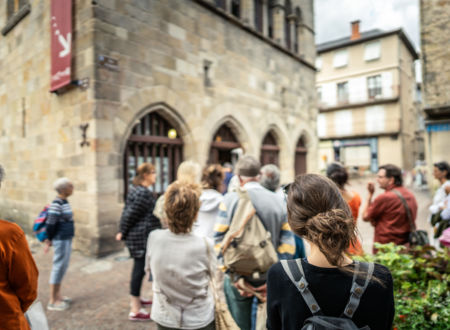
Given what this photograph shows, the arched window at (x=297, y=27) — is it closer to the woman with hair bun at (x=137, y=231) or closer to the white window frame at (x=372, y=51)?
the woman with hair bun at (x=137, y=231)

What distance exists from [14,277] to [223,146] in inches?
279

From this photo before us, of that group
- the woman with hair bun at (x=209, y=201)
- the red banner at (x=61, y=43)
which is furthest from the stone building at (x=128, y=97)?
the woman with hair bun at (x=209, y=201)

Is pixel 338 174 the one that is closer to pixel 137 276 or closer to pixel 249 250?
pixel 249 250

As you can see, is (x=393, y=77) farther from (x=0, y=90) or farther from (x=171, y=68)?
(x=0, y=90)

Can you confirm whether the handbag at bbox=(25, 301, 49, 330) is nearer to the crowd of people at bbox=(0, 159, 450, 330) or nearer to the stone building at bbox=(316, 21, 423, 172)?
the crowd of people at bbox=(0, 159, 450, 330)

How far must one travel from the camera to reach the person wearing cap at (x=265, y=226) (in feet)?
7.47

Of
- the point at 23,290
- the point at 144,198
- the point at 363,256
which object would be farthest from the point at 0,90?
the point at 363,256

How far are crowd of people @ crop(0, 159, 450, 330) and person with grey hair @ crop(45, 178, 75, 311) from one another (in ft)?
0.04

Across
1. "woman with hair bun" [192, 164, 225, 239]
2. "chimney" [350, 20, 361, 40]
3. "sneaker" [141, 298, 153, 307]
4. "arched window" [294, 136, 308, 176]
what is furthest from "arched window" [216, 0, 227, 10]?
"chimney" [350, 20, 361, 40]

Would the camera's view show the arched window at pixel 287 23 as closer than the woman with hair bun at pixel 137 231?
No

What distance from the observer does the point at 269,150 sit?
34.8ft

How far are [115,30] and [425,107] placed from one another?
9.09 metres

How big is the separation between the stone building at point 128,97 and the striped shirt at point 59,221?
194cm

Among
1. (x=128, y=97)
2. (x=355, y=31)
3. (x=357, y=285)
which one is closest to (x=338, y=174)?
(x=357, y=285)
